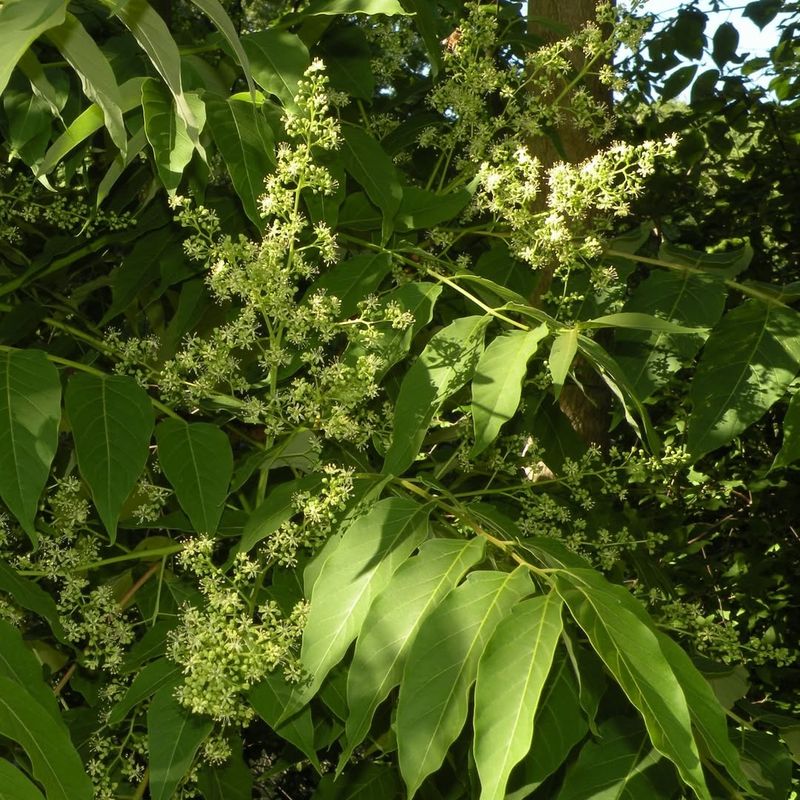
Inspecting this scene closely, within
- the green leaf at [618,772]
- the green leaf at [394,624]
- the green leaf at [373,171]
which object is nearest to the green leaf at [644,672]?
the green leaf at [394,624]

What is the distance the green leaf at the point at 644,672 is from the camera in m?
0.97

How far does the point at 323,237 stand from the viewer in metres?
1.43

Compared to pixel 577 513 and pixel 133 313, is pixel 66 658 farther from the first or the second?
pixel 577 513

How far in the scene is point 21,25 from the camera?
3.05 feet

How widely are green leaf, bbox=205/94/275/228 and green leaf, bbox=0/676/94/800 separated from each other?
668mm

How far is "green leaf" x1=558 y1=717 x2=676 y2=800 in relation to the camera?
125 cm

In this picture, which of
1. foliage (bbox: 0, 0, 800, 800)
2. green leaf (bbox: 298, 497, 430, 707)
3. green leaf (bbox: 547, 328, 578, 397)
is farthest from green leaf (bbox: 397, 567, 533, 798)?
green leaf (bbox: 547, 328, 578, 397)

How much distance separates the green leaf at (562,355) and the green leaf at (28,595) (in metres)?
0.69

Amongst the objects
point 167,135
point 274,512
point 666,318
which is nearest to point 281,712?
point 274,512

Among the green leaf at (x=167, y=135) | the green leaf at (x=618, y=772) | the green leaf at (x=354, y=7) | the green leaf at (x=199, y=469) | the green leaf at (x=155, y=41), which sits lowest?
the green leaf at (x=618, y=772)

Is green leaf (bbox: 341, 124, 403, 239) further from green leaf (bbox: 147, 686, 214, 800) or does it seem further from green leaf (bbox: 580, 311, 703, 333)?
green leaf (bbox: 147, 686, 214, 800)

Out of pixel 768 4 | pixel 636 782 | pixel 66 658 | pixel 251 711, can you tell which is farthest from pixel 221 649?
pixel 768 4

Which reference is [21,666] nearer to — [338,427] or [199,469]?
[199,469]

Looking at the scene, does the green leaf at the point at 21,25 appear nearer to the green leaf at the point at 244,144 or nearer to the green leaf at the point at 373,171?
the green leaf at the point at 244,144
